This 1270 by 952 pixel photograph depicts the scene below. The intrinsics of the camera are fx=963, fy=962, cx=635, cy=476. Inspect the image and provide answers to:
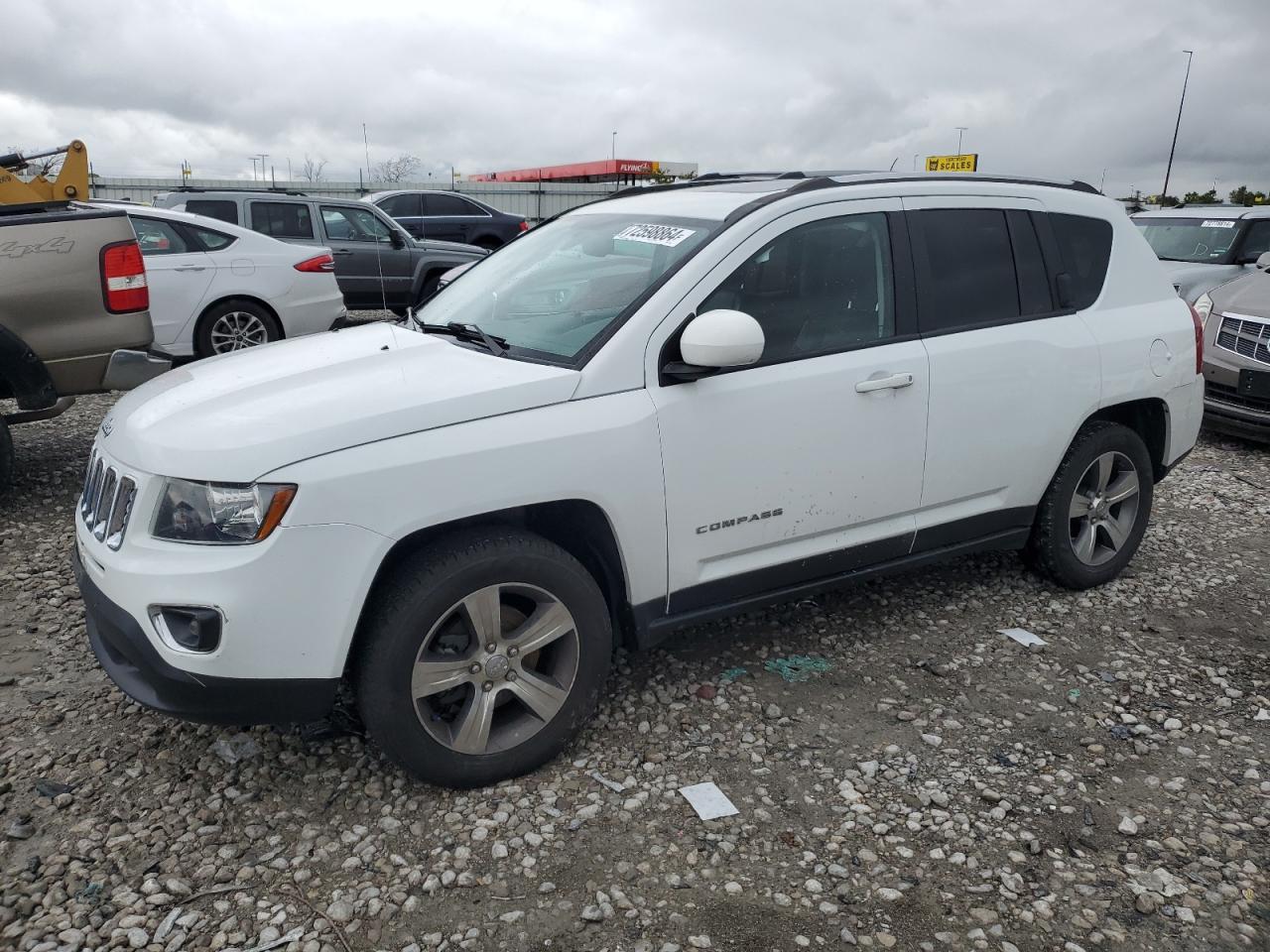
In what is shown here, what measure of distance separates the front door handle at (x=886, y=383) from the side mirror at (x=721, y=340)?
587 millimetres

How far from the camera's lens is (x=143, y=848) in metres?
2.70

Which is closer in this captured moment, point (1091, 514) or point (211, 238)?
point (1091, 514)

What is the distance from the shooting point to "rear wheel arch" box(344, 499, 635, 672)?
9.00ft

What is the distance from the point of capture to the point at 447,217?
16.3m

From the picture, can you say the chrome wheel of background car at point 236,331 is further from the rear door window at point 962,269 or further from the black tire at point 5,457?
the rear door window at point 962,269

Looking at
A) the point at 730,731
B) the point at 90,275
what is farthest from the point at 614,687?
→ the point at 90,275

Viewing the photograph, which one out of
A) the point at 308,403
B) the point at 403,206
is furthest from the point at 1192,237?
the point at 403,206

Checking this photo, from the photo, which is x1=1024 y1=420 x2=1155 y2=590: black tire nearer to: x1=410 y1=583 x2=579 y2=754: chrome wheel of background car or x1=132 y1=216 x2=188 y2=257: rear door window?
x1=410 y1=583 x2=579 y2=754: chrome wheel of background car

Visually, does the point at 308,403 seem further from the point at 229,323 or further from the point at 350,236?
the point at 350,236

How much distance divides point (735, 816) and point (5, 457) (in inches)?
181

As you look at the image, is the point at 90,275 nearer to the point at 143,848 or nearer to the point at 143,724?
the point at 143,724

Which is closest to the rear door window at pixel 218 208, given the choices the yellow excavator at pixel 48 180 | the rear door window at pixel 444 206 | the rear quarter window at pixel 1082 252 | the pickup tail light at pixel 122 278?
the yellow excavator at pixel 48 180

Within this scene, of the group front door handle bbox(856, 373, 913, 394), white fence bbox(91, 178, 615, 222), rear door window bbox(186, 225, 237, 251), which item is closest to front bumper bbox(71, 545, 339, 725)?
front door handle bbox(856, 373, 913, 394)

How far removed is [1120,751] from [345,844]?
8.26 ft
